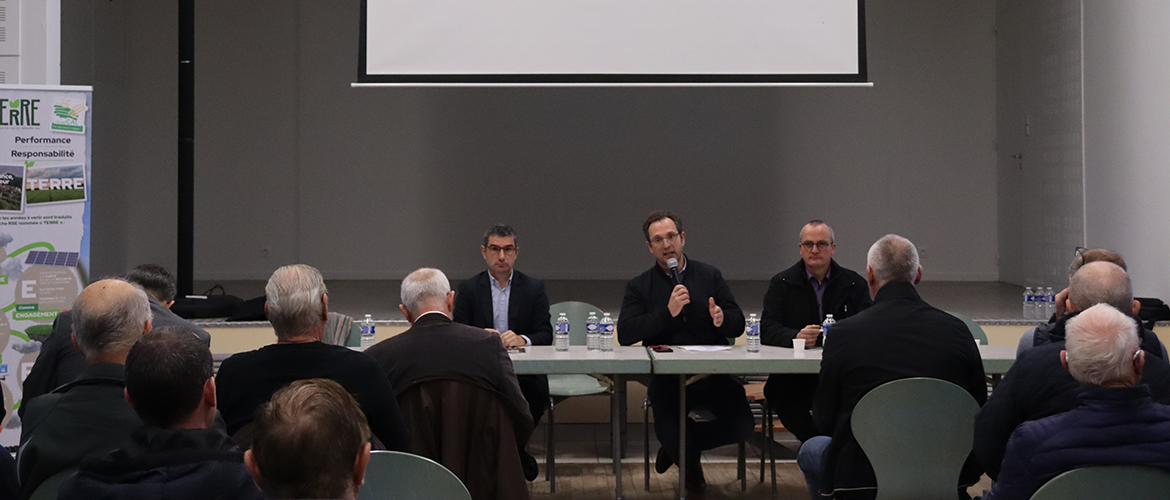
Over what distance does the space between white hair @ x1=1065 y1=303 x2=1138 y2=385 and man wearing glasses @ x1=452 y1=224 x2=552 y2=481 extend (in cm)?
257

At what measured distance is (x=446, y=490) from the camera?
1.85m

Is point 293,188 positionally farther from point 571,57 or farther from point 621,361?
point 621,361

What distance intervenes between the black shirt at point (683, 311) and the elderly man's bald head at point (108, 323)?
2.29m

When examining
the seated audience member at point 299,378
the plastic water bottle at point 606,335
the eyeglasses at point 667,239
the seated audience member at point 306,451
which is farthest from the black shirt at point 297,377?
the eyeglasses at point 667,239

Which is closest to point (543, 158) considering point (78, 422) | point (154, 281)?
point (154, 281)

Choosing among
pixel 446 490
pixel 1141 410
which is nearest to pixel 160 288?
pixel 446 490

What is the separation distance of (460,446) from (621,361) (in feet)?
3.44

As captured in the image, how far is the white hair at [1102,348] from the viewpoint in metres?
1.99

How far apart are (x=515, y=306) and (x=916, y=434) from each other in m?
2.12

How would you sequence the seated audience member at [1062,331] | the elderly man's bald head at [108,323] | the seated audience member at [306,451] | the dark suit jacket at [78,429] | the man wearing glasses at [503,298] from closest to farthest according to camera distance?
the seated audience member at [306,451], the dark suit jacket at [78,429], the elderly man's bald head at [108,323], the seated audience member at [1062,331], the man wearing glasses at [503,298]

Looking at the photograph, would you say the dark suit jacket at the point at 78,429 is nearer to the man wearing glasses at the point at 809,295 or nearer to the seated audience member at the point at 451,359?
the seated audience member at the point at 451,359

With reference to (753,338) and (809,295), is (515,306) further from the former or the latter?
(809,295)

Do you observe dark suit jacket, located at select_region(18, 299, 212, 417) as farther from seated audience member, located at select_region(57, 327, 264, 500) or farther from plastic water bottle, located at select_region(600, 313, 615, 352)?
plastic water bottle, located at select_region(600, 313, 615, 352)

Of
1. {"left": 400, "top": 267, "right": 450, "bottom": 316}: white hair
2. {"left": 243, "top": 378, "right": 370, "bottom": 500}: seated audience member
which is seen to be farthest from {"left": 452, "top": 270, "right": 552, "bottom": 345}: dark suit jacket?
{"left": 243, "top": 378, "right": 370, "bottom": 500}: seated audience member
